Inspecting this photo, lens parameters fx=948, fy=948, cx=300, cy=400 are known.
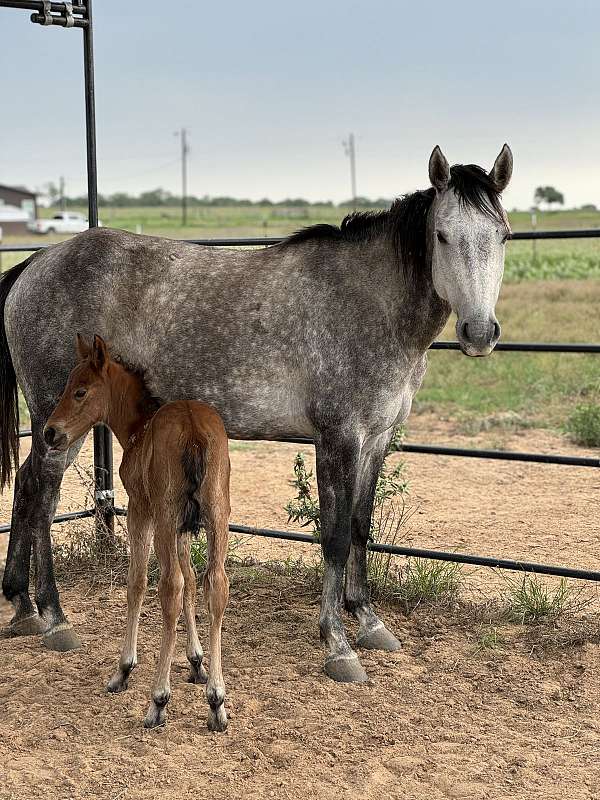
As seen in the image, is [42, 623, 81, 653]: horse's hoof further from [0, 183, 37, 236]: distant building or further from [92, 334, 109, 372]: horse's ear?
[0, 183, 37, 236]: distant building

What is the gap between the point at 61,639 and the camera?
4219 millimetres

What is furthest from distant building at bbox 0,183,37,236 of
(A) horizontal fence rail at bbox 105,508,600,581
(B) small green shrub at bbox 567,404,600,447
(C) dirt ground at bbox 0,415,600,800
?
(C) dirt ground at bbox 0,415,600,800

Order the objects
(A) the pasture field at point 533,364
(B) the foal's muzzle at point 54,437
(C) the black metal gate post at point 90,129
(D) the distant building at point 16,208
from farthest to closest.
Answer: (D) the distant building at point 16,208 → (A) the pasture field at point 533,364 → (C) the black metal gate post at point 90,129 → (B) the foal's muzzle at point 54,437

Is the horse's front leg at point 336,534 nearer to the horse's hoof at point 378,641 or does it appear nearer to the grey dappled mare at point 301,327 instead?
the grey dappled mare at point 301,327

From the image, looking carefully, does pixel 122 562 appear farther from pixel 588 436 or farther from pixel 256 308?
pixel 588 436

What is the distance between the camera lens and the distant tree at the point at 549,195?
44728 mm

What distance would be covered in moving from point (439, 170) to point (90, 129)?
2.26m

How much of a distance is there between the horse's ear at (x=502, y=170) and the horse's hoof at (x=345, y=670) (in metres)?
2.01

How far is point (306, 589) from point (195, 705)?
135 cm

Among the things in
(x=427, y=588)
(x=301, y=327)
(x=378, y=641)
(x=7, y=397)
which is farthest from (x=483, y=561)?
(x=7, y=397)

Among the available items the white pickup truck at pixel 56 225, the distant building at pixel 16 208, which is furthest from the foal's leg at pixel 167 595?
the distant building at pixel 16 208

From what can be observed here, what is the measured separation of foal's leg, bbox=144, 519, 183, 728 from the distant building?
55.9 meters

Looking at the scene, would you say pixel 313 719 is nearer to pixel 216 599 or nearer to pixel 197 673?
pixel 197 673

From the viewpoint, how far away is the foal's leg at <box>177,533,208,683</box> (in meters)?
3.46
